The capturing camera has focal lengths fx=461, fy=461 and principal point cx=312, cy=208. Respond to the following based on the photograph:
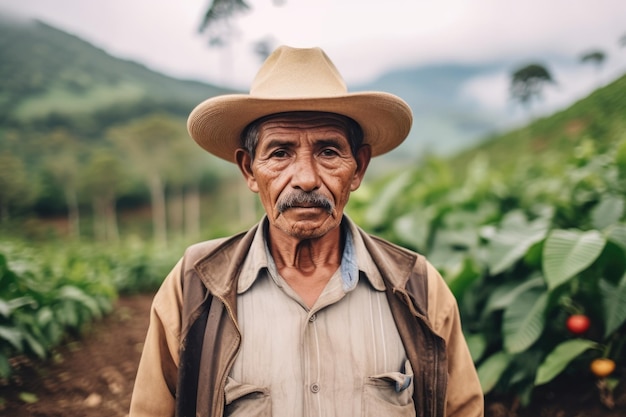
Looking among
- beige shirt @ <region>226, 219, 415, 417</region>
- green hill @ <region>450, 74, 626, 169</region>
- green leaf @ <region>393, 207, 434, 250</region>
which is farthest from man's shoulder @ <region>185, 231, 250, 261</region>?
green hill @ <region>450, 74, 626, 169</region>

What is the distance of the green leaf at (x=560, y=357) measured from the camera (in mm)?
2504

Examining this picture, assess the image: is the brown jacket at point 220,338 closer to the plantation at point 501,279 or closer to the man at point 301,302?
the man at point 301,302

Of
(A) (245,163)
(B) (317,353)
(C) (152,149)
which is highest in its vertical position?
(C) (152,149)

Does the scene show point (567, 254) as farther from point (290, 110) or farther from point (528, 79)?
point (528, 79)

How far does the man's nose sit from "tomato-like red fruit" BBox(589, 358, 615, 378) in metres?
2.08

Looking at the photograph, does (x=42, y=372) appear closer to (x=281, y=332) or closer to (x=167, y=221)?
(x=281, y=332)

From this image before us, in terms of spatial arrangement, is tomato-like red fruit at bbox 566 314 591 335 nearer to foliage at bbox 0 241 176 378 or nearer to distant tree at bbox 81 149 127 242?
foliage at bbox 0 241 176 378

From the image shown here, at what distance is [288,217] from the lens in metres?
1.61

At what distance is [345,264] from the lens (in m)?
1.70

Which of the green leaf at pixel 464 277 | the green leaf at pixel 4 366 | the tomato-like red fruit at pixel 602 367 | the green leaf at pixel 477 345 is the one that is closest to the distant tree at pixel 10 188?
the green leaf at pixel 4 366

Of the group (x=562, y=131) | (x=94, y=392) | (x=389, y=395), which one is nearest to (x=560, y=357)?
(x=389, y=395)

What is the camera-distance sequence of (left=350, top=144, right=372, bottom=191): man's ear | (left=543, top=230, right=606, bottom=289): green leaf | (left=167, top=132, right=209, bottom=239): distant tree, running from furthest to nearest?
1. (left=167, top=132, right=209, bottom=239): distant tree
2. (left=543, top=230, right=606, bottom=289): green leaf
3. (left=350, top=144, right=372, bottom=191): man's ear

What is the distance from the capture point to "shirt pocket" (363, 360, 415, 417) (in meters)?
1.48

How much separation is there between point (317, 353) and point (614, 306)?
6.34 feet
